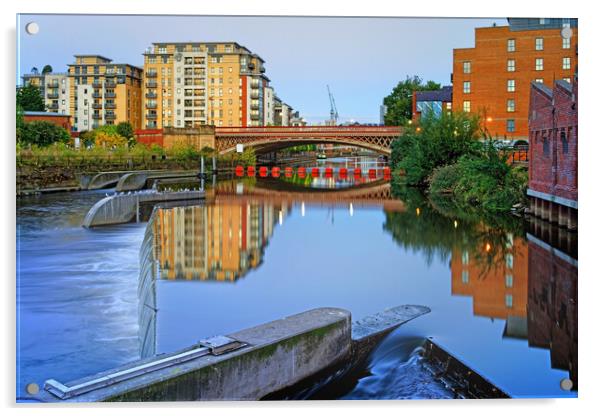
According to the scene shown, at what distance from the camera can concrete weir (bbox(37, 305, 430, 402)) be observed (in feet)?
21.2

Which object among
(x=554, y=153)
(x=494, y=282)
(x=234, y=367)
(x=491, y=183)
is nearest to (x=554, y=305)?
(x=494, y=282)

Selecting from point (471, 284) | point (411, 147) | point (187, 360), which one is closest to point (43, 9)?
point (187, 360)

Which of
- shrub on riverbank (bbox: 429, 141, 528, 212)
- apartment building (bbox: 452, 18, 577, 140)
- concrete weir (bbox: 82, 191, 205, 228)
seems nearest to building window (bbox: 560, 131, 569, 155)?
apartment building (bbox: 452, 18, 577, 140)

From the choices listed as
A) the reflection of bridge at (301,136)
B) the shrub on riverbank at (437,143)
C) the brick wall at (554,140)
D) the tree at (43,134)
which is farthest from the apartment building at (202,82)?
the shrub on riverbank at (437,143)

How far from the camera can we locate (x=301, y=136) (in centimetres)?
3966

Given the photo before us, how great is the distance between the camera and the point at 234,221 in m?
26.4

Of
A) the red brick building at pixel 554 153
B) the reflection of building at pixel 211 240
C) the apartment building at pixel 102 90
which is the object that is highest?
the apartment building at pixel 102 90

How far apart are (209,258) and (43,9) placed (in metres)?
10.8

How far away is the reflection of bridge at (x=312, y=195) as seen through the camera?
1394 inches

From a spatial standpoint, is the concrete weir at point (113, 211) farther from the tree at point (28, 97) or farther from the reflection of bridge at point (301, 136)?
the reflection of bridge at point (301, 136)

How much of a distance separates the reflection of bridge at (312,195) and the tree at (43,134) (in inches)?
292

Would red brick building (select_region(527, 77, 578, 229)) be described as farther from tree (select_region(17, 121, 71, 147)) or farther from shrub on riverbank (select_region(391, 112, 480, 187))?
tree (select_region(17, 121, 71, 147))

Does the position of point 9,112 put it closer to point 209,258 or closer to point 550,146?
point 209,258

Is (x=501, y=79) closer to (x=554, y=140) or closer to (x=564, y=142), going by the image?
(x=554, y=140)
